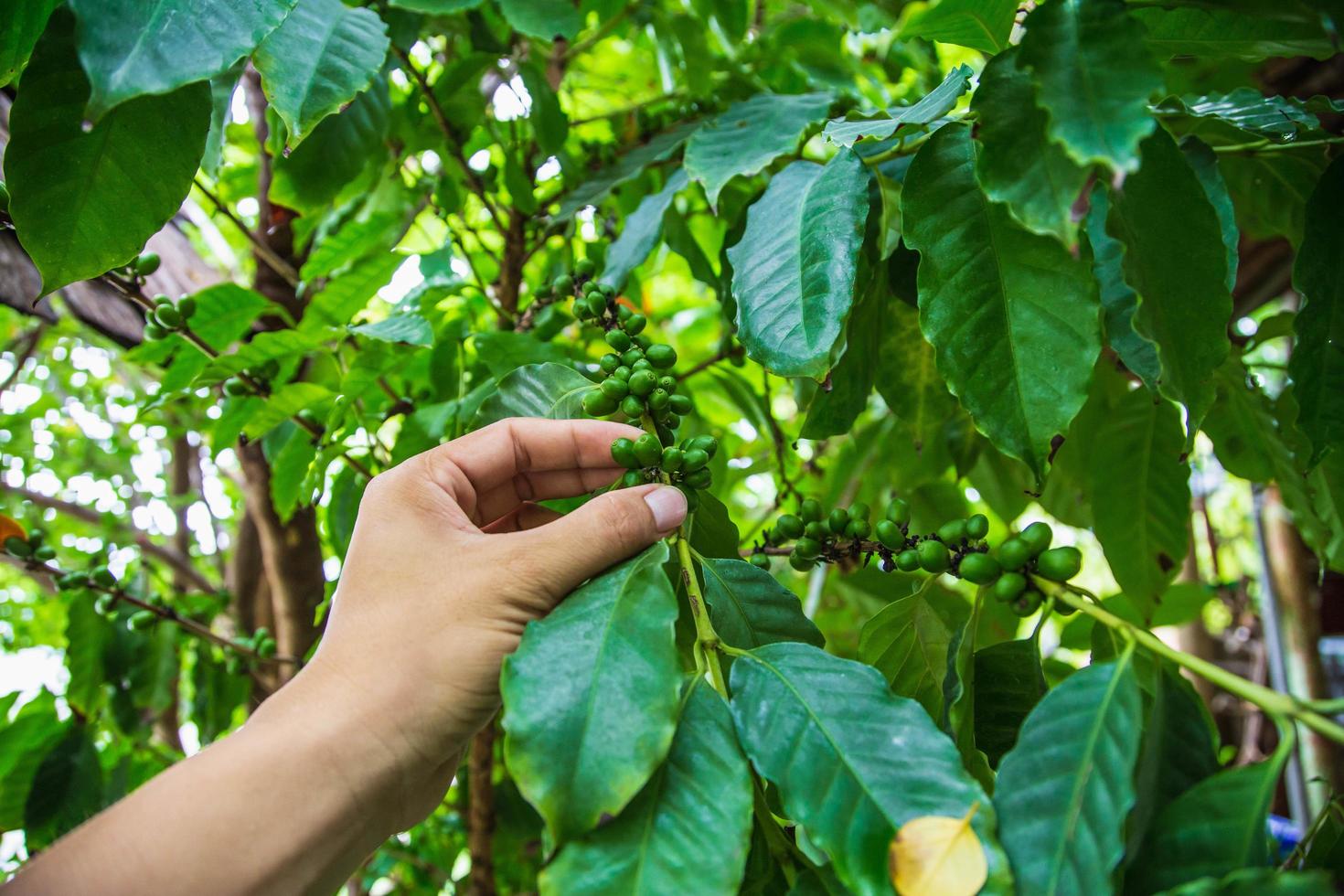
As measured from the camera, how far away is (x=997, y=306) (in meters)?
0.71

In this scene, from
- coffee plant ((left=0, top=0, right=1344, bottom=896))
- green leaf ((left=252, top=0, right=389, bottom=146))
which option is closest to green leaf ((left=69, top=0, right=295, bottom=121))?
coffee plant ((left=0, top=0, right=1344, bottom=896))

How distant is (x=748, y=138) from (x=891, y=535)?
19.7 inches

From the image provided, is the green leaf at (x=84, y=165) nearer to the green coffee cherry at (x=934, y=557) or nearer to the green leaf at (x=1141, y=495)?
the green coffee cherry at (x=934, y=557)

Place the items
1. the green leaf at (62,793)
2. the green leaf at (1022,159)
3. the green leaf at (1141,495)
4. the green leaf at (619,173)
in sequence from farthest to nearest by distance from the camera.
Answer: the green leaf at (62,793), the green leaf at (619,173), the green leaf at (1141,495), the green leaf at (1022,159)

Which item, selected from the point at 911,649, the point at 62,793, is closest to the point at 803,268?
the point at 911,649

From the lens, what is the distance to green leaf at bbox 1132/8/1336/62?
768 millimetres

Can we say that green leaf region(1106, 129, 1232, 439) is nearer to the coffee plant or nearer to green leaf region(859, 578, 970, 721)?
the coffee plant

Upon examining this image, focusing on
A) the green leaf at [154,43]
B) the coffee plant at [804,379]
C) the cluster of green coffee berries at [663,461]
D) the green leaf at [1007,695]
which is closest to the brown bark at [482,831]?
the coffee plant at [804,379]

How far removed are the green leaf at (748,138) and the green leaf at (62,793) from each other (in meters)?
1.57

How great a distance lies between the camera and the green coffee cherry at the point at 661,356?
86cm

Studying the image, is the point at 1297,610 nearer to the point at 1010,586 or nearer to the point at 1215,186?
the point at 1215,186

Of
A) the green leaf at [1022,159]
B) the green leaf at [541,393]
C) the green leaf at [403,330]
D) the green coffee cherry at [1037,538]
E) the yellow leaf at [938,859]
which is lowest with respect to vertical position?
the yellow leaf at [938,859]

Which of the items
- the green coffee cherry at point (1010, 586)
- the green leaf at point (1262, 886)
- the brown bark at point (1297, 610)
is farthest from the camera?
the brown bark at point (1297, 610)

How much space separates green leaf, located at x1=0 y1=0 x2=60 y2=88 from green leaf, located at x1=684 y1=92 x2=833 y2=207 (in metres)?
0.56
